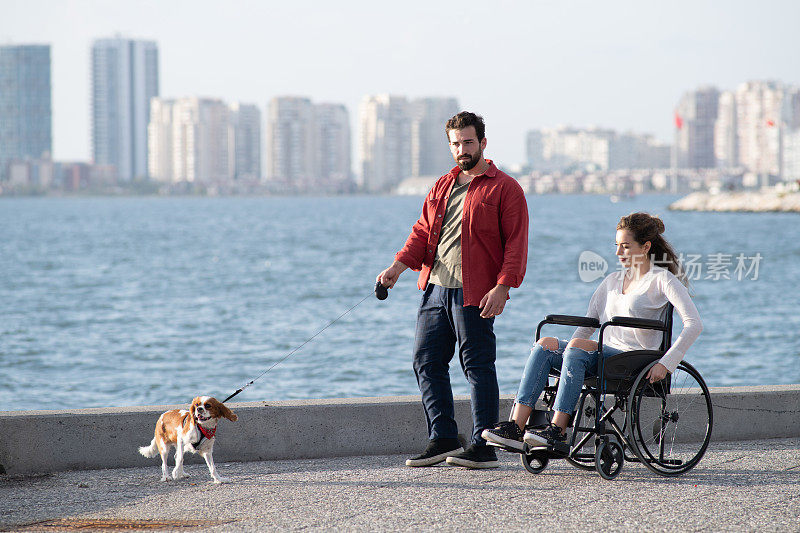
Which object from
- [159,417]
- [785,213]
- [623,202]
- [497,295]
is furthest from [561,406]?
[623,202]

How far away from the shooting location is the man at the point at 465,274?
16.5 ft

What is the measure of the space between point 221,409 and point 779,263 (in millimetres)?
42938

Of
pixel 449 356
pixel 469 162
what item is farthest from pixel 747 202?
pixel 469 162

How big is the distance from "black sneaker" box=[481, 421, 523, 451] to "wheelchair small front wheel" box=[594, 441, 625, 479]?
38cm

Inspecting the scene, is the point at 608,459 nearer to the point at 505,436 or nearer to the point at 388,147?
the point at 505,436

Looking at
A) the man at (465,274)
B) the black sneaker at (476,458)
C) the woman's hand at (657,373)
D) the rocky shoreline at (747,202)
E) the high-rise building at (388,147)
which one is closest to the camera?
the woman's hand at (657,373)

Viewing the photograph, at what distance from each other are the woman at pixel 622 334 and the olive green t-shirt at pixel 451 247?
56cm

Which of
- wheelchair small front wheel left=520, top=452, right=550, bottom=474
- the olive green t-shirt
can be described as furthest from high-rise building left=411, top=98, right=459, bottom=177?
wheelchair small front wheel left=520, top=452, right=550, bottom=474

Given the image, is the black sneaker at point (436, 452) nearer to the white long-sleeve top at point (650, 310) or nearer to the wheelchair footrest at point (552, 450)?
the wheelchair footrest at point (552, 450)

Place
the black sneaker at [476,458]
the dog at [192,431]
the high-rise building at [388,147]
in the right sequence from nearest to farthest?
the dog at [192,431] < the black sneaker at [476,458] < the high-rise building at [388,147]

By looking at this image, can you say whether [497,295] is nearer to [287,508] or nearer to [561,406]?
[561,406]

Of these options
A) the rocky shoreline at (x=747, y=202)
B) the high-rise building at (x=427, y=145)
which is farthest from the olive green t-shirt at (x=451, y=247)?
the high-rise building at (x=427, y=145)

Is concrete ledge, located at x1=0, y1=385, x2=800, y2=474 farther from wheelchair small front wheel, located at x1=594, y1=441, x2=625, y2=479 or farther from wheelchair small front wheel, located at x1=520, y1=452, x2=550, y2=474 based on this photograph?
wheelchair small front wheel, located at x1=594, y1=441, x2=625, y2=479

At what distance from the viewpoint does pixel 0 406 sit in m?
15.5
